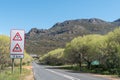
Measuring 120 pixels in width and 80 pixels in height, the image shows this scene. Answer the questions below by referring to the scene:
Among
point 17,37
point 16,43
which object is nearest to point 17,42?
point 16,43

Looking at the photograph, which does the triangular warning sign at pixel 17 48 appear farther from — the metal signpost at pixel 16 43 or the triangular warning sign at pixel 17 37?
the triangular warning sign at pixel 17 37

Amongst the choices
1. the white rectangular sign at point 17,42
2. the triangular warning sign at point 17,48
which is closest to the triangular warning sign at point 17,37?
the white rectangular sign at point 17,42

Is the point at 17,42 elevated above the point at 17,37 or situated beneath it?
situated beneath

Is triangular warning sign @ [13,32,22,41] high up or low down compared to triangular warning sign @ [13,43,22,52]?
up

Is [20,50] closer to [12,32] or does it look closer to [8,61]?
[12,32]

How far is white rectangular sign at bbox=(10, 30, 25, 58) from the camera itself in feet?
56.7

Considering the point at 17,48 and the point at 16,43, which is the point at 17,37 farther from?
the point at 17,48

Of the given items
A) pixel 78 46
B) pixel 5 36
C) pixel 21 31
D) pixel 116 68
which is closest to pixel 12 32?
pixel 21 31

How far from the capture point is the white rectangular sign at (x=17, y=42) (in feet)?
56.7

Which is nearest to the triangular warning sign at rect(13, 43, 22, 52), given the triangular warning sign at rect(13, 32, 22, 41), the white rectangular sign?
the white rectangular sign

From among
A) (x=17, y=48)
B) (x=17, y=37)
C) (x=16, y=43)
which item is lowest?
(x=17, y=48)

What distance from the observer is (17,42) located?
1742 centimetres

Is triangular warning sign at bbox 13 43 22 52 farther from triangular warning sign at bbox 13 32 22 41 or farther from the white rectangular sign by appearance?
triangular warning sign at bbox 13 32 22 41

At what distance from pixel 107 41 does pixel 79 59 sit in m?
21.7
